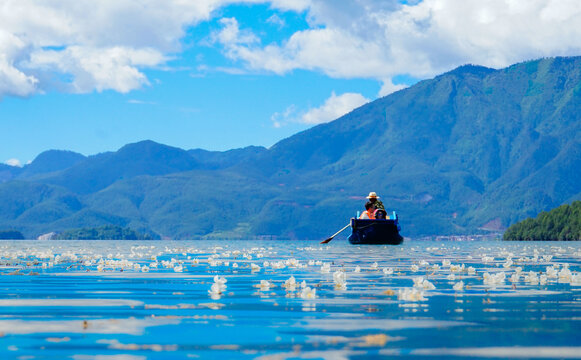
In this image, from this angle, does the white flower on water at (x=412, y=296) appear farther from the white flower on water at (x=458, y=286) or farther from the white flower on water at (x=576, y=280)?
the white flower on water at (x=576, y=280)

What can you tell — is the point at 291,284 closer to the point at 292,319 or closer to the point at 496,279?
the point at 496,279

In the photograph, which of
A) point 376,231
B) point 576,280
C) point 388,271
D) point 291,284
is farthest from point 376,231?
point 291,284

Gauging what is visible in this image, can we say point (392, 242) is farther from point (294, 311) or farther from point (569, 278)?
point (294, 311)

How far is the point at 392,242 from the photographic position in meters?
89.4

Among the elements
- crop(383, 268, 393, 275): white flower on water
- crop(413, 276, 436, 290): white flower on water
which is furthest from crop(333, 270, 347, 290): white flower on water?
crop(383, 268, 393, 275): white flower on water

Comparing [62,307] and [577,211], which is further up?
[577,211]

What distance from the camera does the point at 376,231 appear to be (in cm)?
8781

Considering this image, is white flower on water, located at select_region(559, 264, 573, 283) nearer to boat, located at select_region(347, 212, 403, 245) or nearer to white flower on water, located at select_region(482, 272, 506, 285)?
white flower on water, located at select_region(482, 272, 506, 285)

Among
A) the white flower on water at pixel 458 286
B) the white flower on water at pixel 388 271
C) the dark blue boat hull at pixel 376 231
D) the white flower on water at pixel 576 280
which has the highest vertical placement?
the dark blue boat hull at pixel 376 231

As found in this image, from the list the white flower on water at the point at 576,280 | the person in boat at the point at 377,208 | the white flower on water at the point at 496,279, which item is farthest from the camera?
the person in boat at the point at 377,208

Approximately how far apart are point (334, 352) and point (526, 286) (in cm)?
1389

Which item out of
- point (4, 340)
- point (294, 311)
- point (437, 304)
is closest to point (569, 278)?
point (437, 304)

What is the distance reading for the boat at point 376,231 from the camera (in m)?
87.1

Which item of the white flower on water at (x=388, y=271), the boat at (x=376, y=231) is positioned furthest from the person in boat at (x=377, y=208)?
the white flower on water at (x=388, y=271)
